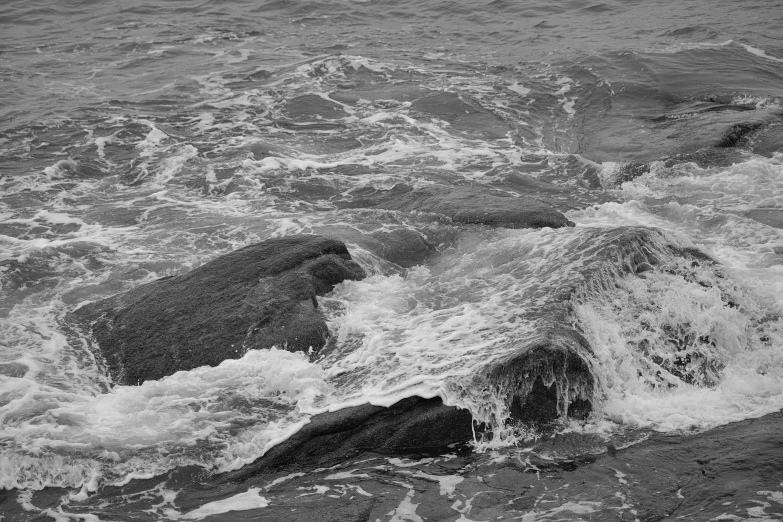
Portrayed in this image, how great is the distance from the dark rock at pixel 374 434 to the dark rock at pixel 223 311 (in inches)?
47.1

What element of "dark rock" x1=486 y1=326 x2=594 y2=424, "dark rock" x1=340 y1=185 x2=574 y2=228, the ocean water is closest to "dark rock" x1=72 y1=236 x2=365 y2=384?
the ocean water

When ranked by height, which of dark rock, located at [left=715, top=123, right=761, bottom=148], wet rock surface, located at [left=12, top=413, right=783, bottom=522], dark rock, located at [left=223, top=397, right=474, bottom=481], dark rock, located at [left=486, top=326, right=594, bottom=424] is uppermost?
dark rock, located at [left=715, top=123, right=761, bottom=148]

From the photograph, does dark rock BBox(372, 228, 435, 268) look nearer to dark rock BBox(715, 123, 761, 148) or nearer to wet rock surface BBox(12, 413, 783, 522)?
wet rock surface BBox(12, 413, 783, 522)

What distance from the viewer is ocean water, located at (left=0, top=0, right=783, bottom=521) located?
573 centimetres

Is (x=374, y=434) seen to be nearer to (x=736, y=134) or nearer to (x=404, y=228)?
(x=404, y=228)

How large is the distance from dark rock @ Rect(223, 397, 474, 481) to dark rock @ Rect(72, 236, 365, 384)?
3.92 ft

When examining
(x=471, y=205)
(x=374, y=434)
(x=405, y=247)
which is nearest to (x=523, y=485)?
(x=374, y=434)

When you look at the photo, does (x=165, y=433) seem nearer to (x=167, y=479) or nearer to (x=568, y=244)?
(x=167, y=479)

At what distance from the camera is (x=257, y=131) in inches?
522

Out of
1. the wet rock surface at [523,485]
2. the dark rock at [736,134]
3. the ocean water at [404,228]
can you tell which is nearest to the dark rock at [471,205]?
the ocean water at [404,228]

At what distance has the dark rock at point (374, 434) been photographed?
19.5 feet

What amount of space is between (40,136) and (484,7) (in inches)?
485

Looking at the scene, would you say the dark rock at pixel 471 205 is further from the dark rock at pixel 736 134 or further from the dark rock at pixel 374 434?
the dark rock at pixel 374 434

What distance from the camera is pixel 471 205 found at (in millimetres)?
9453
